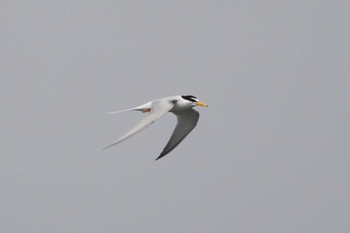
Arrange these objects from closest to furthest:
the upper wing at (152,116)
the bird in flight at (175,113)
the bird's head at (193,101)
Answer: the upper wing at (152,116) < the bird in flight at (175,113) < the bird's head at (193,101)

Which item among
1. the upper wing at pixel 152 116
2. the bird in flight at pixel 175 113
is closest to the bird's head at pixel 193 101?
the bird in flight at pixel 175 113

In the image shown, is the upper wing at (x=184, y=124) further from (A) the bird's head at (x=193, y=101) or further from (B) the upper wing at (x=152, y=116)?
(B) the upper wing at (x=152, y=116)

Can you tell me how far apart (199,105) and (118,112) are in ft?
9.77

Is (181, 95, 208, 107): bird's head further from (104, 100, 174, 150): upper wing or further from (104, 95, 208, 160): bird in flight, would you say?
(104, 100, 174, 150): upper wing

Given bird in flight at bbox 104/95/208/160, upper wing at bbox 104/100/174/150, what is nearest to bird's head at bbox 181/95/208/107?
bird in flight at bbox 104/95/208/160

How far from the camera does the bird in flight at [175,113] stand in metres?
21.5

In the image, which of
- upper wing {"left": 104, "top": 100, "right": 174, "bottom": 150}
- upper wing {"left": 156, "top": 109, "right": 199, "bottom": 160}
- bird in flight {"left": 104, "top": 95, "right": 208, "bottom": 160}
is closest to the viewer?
upper wing {"left": 104, "top": 100, "right": 174, "bottom": 150}

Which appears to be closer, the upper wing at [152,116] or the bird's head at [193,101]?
the upper wing at [152,116]

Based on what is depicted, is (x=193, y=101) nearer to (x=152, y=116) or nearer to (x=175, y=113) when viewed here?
(x=175, y=113)

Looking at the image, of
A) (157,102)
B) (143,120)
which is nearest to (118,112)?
(157,102)

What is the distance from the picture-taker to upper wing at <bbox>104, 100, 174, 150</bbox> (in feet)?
61.4

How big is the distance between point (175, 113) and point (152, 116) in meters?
5.04

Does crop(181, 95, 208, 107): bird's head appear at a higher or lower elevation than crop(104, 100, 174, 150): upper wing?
higher

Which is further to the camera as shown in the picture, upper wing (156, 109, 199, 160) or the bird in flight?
upper wing (156, 109, 199, 160)
